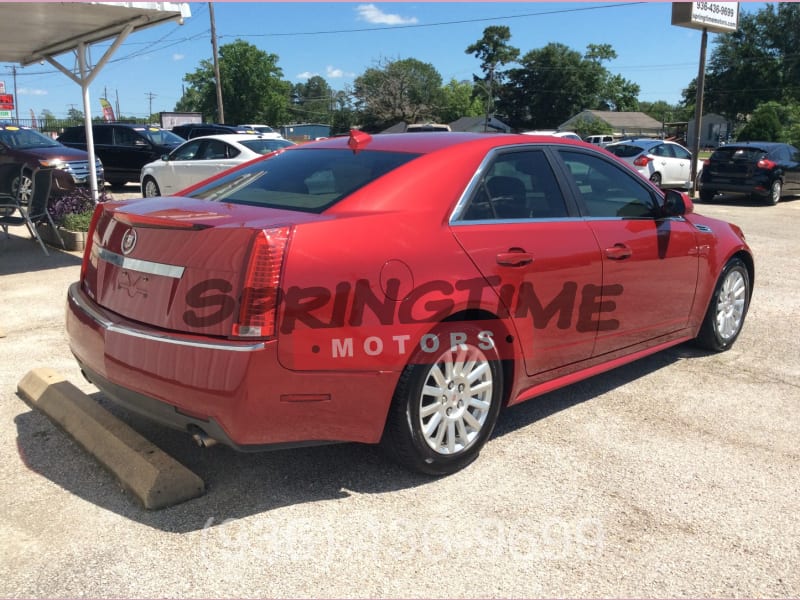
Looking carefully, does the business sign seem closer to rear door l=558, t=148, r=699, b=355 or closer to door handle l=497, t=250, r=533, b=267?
rear door l=558, t=148, r=699, b=355

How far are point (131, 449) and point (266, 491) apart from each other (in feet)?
2.22

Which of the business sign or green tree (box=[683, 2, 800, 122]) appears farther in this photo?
green tree (box=[683, 2, 800, 122])

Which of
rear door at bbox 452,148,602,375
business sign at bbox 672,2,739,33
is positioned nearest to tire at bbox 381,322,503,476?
rear door at bbox 452,148,602,375

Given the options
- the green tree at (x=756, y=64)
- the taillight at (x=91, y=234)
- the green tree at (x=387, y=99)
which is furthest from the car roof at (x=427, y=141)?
the green tree at (x=756, y=64)

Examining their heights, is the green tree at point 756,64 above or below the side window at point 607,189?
above

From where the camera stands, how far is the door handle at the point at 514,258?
133 inches

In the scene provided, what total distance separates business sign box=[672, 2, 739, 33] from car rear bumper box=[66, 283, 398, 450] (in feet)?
63.8

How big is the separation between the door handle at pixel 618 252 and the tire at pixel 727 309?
1374 millimetres

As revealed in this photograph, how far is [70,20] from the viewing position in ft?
30.2

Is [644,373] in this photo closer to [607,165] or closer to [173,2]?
[607,165]

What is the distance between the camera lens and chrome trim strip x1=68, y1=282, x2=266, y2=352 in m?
2.69

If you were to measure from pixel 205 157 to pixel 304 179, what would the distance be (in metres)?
9.97

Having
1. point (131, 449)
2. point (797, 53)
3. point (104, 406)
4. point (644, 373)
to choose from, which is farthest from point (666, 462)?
point (797, 53)

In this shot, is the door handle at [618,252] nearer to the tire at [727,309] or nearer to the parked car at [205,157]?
the tire at [727,309]
